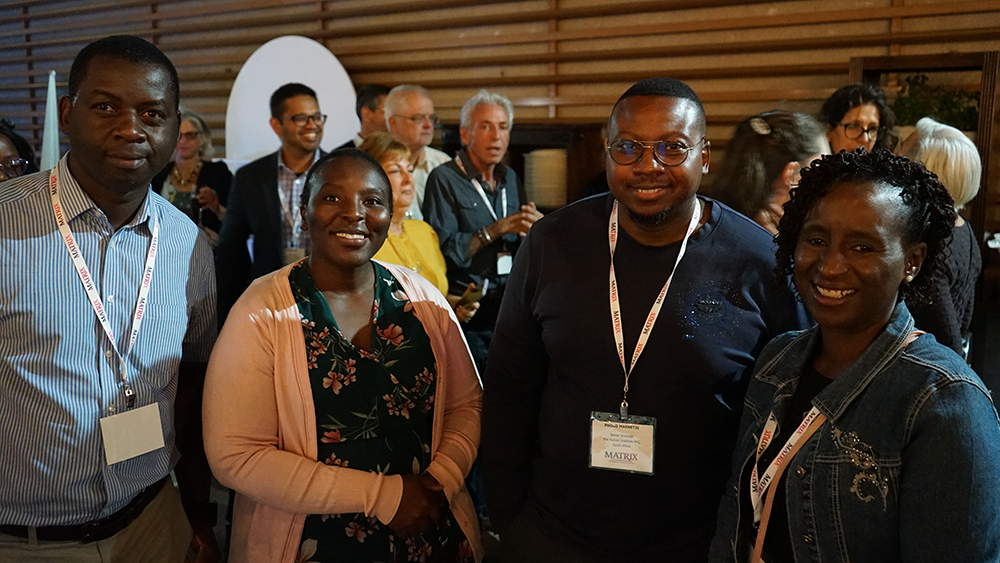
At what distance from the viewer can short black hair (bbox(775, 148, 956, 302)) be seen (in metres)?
1.36

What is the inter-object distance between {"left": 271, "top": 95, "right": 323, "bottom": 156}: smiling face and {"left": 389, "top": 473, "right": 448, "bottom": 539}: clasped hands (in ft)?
7.76

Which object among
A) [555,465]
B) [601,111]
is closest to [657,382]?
[555,465]

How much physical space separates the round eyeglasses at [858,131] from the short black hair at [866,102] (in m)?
0.02

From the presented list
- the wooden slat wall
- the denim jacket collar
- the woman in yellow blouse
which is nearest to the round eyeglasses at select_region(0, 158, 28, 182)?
the woman in yellow blouse

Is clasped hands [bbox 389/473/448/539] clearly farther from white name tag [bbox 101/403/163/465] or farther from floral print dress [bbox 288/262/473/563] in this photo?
white name tag [bbox 101/403/163/465]

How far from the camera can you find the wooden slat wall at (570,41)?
4555 mm

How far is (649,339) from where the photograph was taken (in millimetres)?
1656

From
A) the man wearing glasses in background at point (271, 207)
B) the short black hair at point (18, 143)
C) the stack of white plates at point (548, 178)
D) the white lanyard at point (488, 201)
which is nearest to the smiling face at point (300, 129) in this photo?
the man wearing glasses in background at point (271, 207)

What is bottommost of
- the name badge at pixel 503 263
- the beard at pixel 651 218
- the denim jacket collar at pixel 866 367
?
the denim jacket collar at pixel 866 367

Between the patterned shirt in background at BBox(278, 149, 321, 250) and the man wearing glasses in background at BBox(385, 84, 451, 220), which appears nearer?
the patterned shirt in background at BBox(278, 149, 321, 250)

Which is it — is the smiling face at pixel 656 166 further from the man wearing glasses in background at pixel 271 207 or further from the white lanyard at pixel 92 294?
the man wearing glasses in background at pixel 271 207

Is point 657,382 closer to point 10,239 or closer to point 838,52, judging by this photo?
point 10,239

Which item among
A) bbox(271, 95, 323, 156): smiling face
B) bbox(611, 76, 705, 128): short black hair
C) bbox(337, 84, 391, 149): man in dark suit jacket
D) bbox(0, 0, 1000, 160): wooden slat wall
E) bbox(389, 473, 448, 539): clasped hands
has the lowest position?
bbox(389, 473, 448, 539): clasped hands

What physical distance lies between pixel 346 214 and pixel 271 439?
57cm
